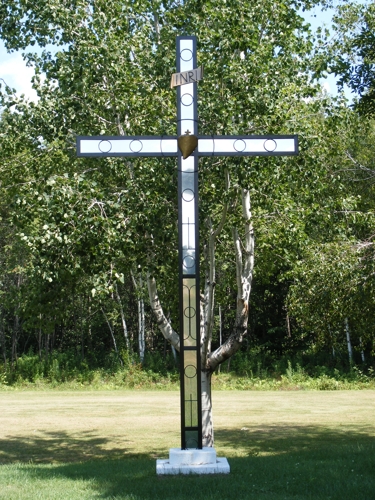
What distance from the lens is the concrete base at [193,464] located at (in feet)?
22.0

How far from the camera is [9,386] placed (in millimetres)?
27047

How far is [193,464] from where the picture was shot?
6762 millimetres

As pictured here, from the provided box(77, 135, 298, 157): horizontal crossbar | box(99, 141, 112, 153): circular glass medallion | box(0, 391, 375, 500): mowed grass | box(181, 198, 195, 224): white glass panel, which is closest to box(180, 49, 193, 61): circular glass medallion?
box(77, 135, 298, 157): horizontal crossbar

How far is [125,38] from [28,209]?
2926mm

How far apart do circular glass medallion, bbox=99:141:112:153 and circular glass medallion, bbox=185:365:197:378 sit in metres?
2.51

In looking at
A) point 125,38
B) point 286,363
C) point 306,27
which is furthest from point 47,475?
point 286,363

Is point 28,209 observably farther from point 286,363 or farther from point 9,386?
point 286,363

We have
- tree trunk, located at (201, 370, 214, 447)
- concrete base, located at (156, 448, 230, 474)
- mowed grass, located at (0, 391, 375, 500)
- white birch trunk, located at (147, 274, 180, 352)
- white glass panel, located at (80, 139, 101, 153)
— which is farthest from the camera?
white birch trunk, located at (147, 274, 180, 352)

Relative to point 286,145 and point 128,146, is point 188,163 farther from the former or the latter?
point 286,145

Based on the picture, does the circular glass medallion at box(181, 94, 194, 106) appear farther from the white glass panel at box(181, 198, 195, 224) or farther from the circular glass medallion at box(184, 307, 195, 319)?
the circular glass medallion at box(184, 307, 195, 319)

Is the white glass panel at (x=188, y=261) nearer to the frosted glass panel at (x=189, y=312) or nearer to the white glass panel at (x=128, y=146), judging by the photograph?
the frosted glass panel at (x=189, y=312)

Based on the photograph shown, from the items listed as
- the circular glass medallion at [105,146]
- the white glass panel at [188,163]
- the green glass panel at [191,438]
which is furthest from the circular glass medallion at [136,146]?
the green glass panel at [191,438]

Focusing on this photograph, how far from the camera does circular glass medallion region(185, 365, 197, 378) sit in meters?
6.91

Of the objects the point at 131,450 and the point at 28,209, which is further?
the point at 131,450
